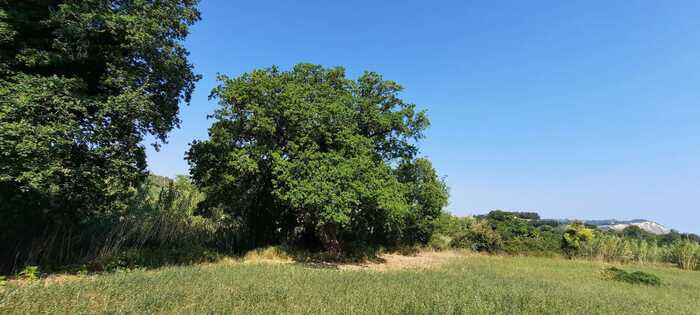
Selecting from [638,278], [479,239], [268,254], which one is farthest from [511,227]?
[268,254]

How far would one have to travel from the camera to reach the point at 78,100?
25.9 ft

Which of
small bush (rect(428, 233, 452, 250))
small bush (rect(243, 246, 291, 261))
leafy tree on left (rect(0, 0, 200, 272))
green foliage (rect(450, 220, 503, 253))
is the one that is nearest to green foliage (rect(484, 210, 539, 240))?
green foliage (rect(450, 220, 503, 253))

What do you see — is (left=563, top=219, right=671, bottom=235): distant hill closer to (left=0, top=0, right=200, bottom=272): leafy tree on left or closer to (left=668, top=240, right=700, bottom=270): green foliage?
(left=668, top=240, right=700, bottom=270): green foliage

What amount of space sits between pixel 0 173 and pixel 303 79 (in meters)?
9.82

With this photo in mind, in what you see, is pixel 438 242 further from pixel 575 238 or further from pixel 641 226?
pixel 641 226

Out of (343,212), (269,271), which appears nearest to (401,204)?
(343,212)

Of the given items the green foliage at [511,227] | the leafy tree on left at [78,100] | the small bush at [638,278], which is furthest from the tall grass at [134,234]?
the green foliage at [511,227]

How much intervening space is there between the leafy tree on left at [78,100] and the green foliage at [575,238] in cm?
2392

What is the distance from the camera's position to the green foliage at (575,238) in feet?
75.3

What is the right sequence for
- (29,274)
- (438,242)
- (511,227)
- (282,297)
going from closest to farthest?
(282,297), (29,274), (438,242), (511,227)

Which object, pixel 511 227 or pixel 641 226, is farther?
pixel 641 226

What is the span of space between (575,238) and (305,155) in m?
20.2

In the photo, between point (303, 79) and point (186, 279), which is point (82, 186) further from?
point (303, 79)

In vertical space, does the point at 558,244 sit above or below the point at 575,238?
below
